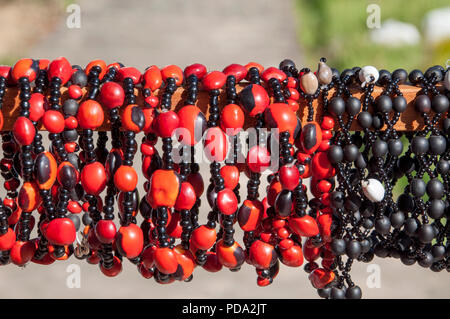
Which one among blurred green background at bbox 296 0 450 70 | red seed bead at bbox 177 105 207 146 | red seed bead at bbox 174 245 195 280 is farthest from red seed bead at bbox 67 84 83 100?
blurred green background at bbox 296 0 450 70

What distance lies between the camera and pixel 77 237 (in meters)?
0.73

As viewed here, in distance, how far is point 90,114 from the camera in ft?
2.02

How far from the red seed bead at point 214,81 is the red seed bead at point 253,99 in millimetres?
26

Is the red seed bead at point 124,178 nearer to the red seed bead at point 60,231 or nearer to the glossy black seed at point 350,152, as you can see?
the red seed bead at point 60,231

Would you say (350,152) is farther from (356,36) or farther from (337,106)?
(356,36)

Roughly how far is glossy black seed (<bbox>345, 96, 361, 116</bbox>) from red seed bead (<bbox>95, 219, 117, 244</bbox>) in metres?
0.31

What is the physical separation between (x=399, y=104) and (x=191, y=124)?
242mm

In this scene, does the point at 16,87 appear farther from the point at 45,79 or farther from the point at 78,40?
the point at 78,40

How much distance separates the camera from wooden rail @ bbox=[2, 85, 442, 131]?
64 centimetres

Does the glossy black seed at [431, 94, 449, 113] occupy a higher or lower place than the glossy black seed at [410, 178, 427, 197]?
higher

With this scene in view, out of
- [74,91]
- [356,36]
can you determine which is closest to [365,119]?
[74,91]

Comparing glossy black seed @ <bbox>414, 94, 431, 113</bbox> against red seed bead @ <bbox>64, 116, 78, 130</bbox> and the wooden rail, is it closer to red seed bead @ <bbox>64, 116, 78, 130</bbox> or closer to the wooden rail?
the wooden rail

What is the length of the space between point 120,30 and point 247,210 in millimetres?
2988

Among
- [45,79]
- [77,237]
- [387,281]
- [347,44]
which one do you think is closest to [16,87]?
[45,79]
